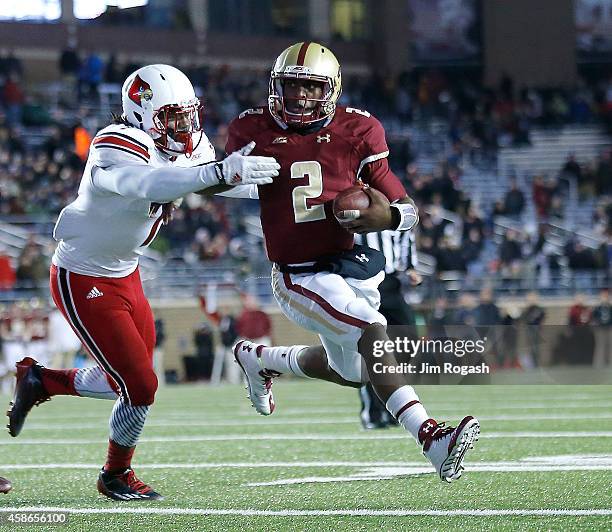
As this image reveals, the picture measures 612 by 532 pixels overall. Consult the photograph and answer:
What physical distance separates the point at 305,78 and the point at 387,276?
3.06m

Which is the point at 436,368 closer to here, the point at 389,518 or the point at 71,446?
the point at 71,446

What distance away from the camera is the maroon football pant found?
14.7 feet

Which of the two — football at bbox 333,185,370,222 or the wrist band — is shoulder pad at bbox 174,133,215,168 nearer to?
football at bbox 333,185,370,222

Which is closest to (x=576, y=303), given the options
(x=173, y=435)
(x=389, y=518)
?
(x=173, y=435)

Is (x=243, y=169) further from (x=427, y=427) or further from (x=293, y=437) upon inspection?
(x=293, y=437)

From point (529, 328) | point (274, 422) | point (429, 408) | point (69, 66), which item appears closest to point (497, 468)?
point (274, 422)

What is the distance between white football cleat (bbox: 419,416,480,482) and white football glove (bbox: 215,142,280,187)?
983mm

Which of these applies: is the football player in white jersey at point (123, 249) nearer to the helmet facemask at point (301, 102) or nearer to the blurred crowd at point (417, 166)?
the helmet facemask at point (301, 102)

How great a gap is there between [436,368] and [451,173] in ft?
24.8

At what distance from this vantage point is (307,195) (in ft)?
15.2

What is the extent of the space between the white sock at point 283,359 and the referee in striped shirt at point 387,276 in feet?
6.40

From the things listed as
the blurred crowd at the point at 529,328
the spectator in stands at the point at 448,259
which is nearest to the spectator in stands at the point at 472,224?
the spectator in stands at the point at 448,259

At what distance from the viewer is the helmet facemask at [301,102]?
15.4 ft

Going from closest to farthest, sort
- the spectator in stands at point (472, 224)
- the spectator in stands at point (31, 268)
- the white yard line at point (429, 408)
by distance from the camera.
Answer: the white yard line at point (429, 408) → the spectator in stands at point (31, 268) → the spectator in stands at point (472, 224)
